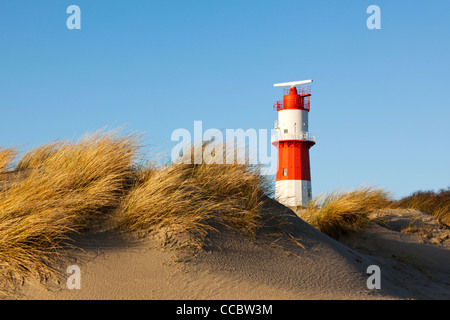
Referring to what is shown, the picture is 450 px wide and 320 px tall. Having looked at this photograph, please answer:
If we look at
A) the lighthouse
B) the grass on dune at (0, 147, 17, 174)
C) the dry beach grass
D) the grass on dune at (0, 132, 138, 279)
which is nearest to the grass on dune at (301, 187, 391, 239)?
the dry beach grass

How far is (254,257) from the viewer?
17.8 feet

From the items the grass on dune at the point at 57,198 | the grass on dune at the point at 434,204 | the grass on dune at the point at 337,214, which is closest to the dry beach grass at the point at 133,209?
the grass on dune at the point at 57,198

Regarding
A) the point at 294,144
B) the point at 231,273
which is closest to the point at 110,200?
the point at 231,273

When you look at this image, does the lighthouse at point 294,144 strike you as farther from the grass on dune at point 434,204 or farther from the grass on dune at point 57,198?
the grass on dune at point 57,198

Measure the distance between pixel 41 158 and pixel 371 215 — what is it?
22.7 feet

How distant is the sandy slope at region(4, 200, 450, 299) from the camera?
4.68 meters

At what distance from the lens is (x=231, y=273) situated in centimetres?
504

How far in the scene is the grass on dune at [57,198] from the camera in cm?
494

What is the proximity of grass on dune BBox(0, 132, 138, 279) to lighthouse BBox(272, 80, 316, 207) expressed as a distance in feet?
51.2

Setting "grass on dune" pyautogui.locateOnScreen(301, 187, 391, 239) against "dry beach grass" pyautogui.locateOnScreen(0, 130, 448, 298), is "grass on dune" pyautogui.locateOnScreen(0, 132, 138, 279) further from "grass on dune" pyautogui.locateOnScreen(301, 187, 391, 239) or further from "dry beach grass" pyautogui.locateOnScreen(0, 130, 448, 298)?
"grass on dune" pyautogui.locateOnScreen(301, 187, 391, 239)

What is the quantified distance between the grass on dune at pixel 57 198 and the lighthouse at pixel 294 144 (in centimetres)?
1562

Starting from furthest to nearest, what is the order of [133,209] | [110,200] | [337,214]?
[337,214]
[110,200]
[133,209]

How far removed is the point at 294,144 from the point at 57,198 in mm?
17629

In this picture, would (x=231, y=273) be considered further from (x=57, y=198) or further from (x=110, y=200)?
(x=57, y=198)
